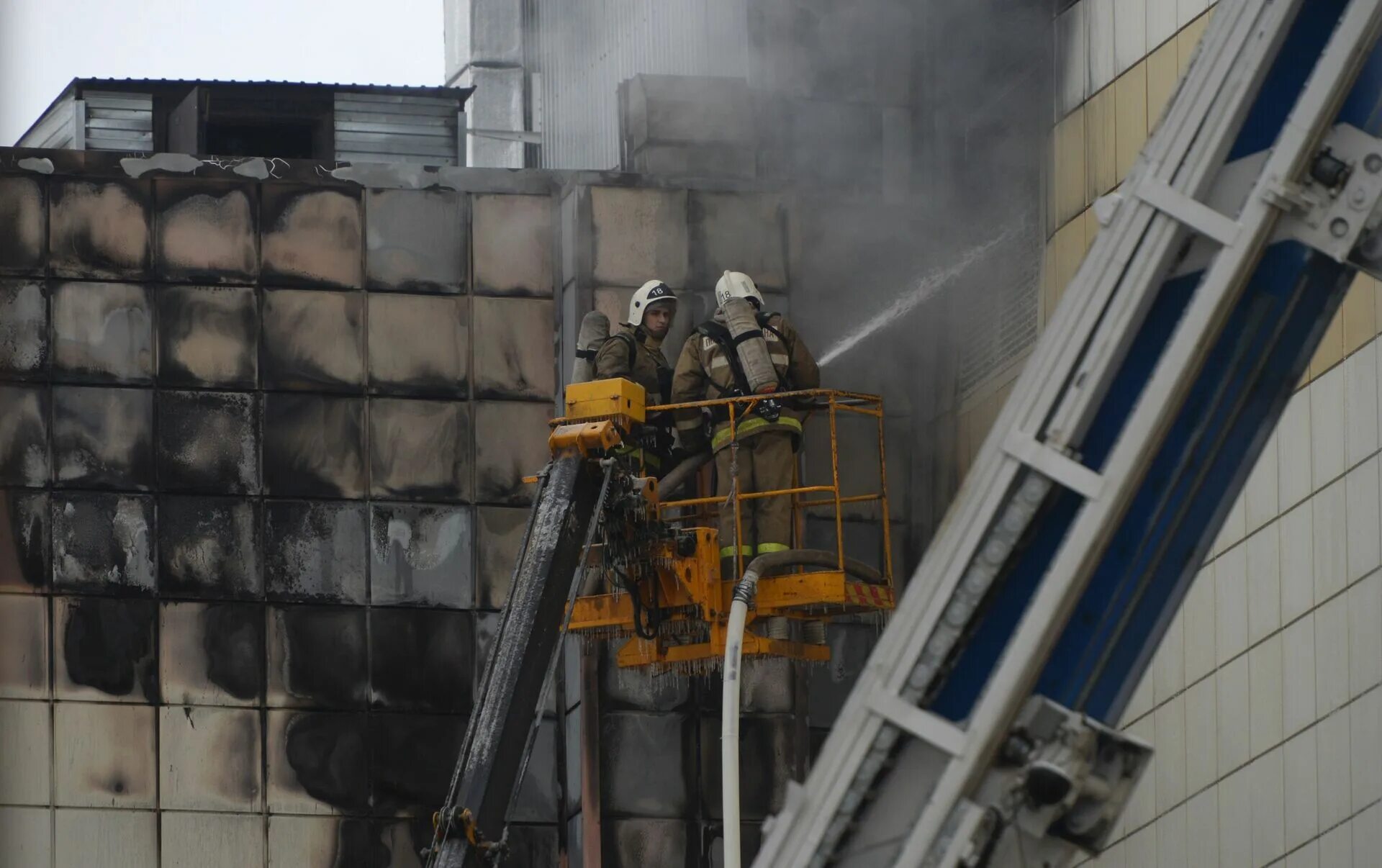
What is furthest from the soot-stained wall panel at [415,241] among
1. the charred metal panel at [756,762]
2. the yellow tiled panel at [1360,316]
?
the yellow tiled panel at [1360,316]

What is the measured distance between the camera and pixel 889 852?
6797 millimetres

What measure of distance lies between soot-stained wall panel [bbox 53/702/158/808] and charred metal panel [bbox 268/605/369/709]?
3.13 feet

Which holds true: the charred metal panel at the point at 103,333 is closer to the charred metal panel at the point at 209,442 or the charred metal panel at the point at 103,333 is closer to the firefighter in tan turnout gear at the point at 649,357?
the charred metal panel at the point at 209,442

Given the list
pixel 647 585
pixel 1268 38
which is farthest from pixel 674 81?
pixel 1268 38

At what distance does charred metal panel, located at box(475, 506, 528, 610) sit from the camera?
15.4 meters

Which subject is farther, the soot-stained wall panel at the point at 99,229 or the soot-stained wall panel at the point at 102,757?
the soot-stained wall panel at the point at 99,229

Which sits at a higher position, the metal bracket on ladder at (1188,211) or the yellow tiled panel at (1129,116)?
the yellow tiled panel at (1129,116)

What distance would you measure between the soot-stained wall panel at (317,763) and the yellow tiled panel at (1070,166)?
19.6ft

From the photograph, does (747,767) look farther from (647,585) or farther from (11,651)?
(11,651)

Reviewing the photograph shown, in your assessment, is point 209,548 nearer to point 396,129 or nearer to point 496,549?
point 496,549

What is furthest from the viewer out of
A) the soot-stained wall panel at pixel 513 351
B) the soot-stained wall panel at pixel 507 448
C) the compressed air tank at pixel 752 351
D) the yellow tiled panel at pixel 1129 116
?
the soot-stained wall panel at pixel 513 351

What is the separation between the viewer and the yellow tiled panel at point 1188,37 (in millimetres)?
12359

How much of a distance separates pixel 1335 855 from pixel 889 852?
4778 mm

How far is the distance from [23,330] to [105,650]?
235cm
